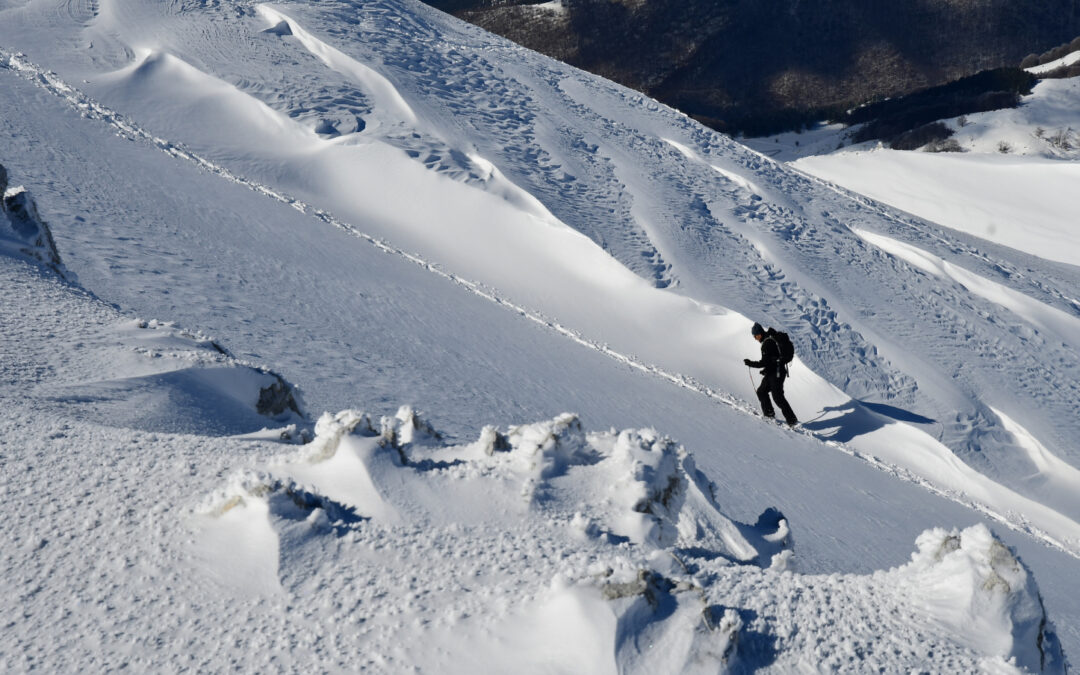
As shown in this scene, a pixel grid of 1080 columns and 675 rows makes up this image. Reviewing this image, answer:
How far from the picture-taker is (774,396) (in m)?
7.85

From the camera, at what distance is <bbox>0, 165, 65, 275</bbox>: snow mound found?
5207 mm

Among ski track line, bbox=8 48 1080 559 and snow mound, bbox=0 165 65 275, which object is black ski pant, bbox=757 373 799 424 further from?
snow mound, bbox=0 165 65 275

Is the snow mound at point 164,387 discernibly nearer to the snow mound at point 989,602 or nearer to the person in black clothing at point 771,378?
the snow mound at point 989,602

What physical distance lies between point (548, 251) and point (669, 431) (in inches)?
153

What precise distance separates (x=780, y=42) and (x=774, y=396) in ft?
215

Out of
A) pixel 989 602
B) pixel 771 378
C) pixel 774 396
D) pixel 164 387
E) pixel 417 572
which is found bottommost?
pixel 774 396

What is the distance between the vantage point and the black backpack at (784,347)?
788 centimetres

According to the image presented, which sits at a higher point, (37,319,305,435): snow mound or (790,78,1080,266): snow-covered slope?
(37,319,305,435): snow mound

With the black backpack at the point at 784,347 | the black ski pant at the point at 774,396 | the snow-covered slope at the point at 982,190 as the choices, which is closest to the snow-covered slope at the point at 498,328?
the black ski pant at the point at 774,396

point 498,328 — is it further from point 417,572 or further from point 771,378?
point 417,572

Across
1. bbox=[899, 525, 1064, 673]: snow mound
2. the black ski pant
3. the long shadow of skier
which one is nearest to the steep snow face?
the long shadow of skier

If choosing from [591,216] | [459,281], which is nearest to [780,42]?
[591,216]

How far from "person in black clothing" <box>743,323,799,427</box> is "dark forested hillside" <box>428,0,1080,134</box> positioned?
177ft

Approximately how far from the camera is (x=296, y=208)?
9773 millimetres
